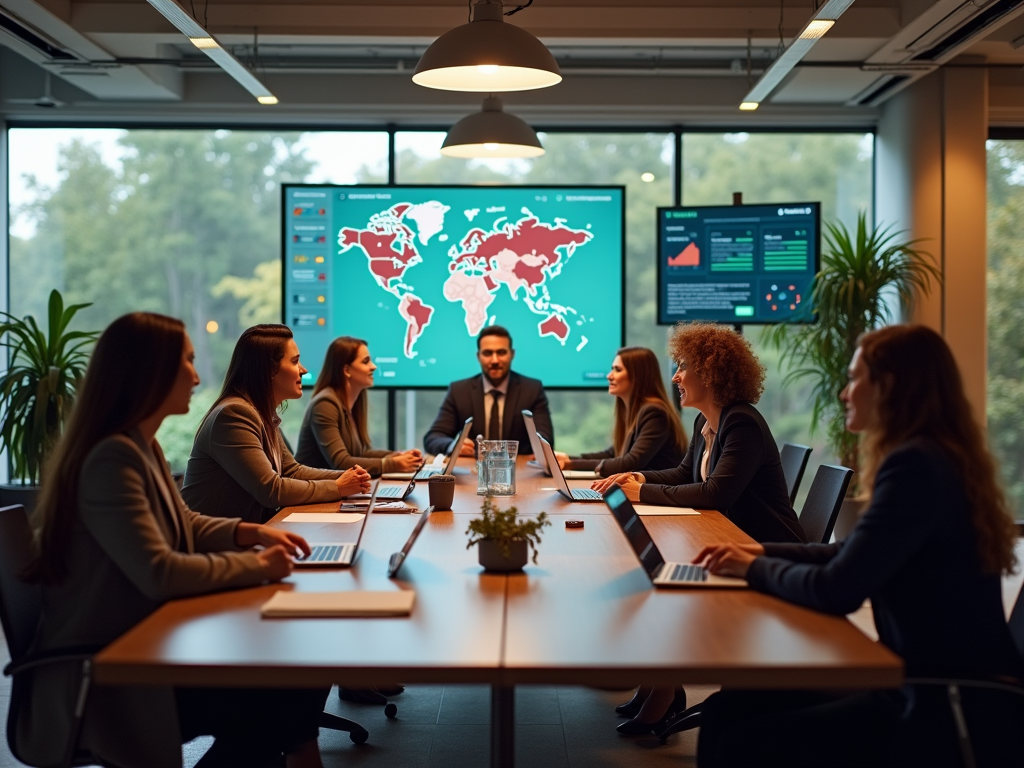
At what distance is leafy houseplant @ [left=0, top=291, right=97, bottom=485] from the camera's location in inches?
224

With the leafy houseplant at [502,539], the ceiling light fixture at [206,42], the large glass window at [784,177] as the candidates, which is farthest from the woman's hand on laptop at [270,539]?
the large glass window at [784,177]

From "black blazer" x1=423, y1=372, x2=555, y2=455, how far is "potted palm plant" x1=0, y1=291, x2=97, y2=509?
2.06 m

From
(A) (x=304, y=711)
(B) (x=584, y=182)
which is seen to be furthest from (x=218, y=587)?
(B) (x=584, y=182)

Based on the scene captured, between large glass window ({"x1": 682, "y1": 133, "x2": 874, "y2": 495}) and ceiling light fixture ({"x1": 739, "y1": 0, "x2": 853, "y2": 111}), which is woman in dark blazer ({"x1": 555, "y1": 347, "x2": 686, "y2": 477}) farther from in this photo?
large glass window ({"x1": 682, "y1": 133, "x2": 874, "y2": 495})

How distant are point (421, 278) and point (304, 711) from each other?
15.4 ft

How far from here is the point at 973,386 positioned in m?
6.55

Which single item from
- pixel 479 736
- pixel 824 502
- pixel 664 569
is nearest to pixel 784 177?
pixel 824 502

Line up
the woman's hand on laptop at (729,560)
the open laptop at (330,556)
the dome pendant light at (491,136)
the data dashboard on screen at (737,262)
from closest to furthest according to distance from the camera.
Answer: the woman's hand on laptop at (729,560)
the open laptop at (330,556)
the dome pendant light at (491,136)
the data dashboard on screen at (737,262)

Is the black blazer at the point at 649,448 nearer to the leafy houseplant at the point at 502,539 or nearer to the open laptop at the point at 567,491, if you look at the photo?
the open laptop at the point at 567,491

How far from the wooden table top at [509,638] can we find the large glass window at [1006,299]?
216 inches

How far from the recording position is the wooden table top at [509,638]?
5.51 feet

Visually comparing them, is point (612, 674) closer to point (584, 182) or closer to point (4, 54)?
point (584, 182)

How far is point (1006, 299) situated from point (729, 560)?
18.6 feet

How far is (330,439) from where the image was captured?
466 centimetres
